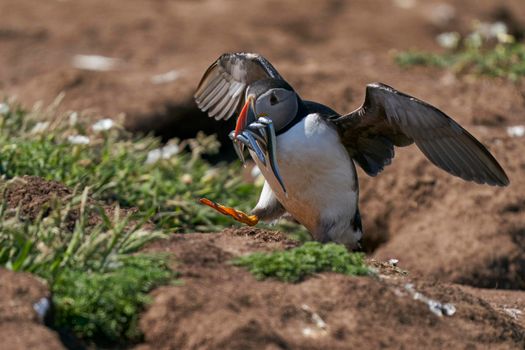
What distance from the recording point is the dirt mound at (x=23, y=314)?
3.83 meters

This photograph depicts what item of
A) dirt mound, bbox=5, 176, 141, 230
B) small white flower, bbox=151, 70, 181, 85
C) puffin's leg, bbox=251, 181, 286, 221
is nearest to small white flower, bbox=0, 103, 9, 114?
dirt mound, bbox=5, 176, 141, 230

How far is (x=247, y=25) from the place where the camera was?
1284cm

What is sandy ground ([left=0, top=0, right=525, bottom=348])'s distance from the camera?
437 centimetres

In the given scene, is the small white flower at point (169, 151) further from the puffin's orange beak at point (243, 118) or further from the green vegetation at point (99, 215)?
the puffin's orange beak at point (243, 118)

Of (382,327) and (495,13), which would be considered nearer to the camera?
(382,327)

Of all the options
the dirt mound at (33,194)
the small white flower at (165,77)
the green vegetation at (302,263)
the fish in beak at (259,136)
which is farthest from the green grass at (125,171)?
the small white flower at (165,77)

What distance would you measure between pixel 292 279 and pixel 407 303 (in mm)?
525

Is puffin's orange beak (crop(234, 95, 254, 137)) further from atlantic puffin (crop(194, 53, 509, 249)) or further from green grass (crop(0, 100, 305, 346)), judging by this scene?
green grass (crop(0, 100, 305, 346))

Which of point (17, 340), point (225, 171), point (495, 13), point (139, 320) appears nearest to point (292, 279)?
point (139, 320)

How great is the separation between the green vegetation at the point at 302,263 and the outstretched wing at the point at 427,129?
3.87 feet

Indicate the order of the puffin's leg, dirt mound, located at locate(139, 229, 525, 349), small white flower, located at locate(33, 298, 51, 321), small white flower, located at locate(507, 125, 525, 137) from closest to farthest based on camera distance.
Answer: small white flower, located at locate(33, 298, 51, 321) → dirt mound, located at locate(139, 229, 525, 349) → the puffin's leg → small white flower, located at locate(507, 125, 525, 137)

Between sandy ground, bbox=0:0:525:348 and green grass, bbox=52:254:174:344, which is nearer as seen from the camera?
green grass, bbox=52:254:174:344

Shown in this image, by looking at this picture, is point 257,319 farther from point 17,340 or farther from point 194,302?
point 17,340

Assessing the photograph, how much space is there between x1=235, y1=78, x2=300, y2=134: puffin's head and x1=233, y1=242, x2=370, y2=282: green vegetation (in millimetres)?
1113
